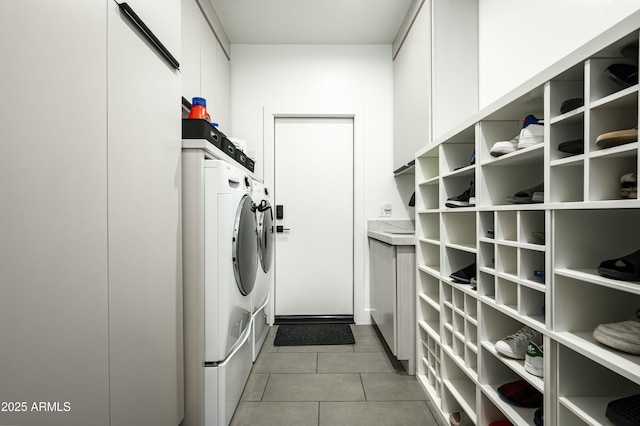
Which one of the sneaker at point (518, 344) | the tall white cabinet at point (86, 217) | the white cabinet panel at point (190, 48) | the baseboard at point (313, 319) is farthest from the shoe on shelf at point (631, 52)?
the baseboard at point (313, 319)

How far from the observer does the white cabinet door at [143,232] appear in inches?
35.1

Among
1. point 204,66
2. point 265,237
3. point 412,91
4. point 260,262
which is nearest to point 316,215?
point 265,237

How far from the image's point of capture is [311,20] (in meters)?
2.49

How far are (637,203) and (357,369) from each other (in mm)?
1753

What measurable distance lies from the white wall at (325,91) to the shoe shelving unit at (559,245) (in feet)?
4.78

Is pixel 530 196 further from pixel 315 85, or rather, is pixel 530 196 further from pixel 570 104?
pixel 315 85

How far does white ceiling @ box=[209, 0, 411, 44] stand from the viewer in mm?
2316

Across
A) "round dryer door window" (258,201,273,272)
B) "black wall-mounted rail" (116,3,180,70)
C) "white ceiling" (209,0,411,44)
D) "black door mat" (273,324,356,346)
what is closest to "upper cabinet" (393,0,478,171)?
"white ceiling" (209,0,411,44)

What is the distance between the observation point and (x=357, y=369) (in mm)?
1974

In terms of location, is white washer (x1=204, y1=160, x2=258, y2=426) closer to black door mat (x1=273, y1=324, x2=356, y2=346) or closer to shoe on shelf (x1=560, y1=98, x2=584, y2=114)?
black door mat (x1=273, y1=324, x2=356, y2=346)

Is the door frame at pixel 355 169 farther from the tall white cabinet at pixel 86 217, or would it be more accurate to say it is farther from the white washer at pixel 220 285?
the tall white cabinet at pixel 86 217

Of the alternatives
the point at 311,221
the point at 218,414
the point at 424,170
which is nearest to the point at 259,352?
the point at 218,414

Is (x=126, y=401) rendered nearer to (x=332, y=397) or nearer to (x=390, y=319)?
(x=332, y=397)

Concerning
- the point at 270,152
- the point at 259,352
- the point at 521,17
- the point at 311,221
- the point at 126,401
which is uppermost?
the point at 521,17
